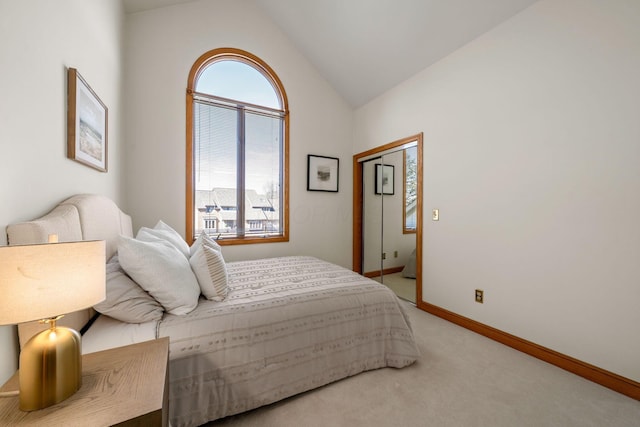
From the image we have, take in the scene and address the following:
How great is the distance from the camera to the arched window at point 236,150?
310 centimetres

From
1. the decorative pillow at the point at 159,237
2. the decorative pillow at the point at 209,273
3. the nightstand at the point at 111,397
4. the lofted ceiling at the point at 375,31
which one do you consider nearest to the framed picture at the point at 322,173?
the lofted ceiling at the point at 375,31

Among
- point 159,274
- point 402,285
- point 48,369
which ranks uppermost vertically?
point 159,274

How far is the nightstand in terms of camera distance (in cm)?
68

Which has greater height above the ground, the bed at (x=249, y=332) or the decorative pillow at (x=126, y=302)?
the decorative pillow at (x=126, y=302)

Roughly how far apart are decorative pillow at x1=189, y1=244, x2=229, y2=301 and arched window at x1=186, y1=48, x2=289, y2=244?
5.06 feet

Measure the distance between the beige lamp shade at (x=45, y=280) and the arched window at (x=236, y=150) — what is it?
2.38 metres

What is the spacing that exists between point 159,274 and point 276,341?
0.72m

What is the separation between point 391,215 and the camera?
3455mm

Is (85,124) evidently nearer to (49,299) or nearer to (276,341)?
(49,299)

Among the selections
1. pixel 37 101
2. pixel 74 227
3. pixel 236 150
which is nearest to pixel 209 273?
pixel 74 227

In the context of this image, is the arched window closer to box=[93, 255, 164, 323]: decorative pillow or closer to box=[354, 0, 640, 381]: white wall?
box=[93, 255, 164, 323]: decorative pillow

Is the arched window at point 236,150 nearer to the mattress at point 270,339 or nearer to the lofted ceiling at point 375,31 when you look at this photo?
the lofted ceiling at point 375,31

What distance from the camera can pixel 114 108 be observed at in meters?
2.31

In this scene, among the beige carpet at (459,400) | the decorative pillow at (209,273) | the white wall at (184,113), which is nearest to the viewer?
the beige carpet at (459,400)
